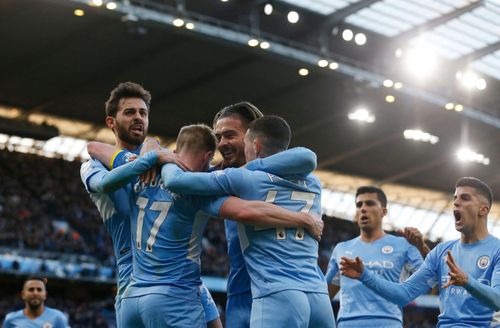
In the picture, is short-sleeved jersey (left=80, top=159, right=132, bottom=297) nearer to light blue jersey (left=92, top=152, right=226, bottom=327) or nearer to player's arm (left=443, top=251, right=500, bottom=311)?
light blue jersey (left=92, top=152, right=226, bottom=327)

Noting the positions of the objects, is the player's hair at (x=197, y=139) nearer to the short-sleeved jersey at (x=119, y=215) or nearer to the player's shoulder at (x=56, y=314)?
the short-sleeved jersey at (x=119, y=215)

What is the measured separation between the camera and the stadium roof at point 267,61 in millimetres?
29484

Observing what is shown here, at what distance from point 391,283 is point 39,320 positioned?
7141 millimetres

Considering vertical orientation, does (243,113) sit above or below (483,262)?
above

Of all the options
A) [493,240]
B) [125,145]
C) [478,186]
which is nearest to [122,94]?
[125,145]

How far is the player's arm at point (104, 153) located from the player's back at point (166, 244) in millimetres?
502

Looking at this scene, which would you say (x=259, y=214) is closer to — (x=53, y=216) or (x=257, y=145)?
(x=257, y=145)

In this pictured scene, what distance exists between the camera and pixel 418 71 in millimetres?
36594

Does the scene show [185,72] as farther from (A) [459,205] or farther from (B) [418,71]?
(A) [459,205]

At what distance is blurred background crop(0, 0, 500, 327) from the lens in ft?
98.7

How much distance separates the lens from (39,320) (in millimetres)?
13531

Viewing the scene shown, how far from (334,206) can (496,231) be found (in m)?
15.5

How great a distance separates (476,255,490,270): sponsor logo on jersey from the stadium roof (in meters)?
20.1

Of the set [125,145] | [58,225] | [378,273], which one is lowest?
[378,273]
